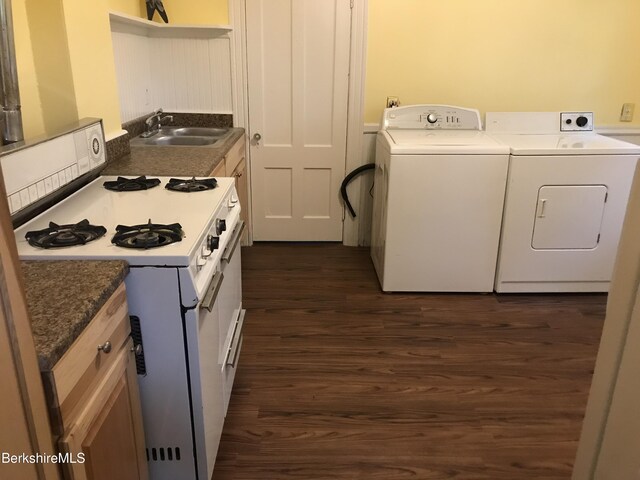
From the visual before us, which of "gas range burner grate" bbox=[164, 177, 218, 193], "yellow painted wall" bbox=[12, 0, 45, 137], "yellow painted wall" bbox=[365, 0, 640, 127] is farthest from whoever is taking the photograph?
"yellow painted wall" bbox=[365, 0, 640, 127]

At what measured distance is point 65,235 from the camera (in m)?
1.54

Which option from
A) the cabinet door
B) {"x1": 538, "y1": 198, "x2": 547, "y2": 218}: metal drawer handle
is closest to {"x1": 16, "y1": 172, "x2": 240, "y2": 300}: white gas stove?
the cabinet door

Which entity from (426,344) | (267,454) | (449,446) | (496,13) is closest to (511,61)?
(496,13)

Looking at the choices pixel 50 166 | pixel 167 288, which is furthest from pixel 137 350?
pixel 50 166

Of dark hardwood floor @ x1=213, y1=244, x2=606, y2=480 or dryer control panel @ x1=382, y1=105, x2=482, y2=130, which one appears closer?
dark hardwood floor @ x1=213, y1=244, x2=606, y2=480

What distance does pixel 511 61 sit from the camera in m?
3.61

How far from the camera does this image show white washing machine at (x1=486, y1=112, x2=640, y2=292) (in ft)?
9.91

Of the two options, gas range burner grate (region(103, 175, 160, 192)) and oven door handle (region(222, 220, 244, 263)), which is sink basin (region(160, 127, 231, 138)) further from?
oven door handle (region(222, 220, 244, 263))

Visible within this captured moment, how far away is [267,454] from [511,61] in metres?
2.96

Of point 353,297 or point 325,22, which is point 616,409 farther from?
point 325,22

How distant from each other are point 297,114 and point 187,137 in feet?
2.53

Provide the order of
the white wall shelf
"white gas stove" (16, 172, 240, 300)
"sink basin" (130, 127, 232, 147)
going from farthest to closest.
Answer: "sink basin" (130, 127, 232, 147)
the white wall shelf
"white gas stove" (16, 172, 240, 300)

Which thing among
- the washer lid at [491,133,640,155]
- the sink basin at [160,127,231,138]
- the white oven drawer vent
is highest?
the washer lid at [491,133,640,155]

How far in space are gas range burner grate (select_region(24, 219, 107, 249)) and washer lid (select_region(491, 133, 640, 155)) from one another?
7.51 feet
